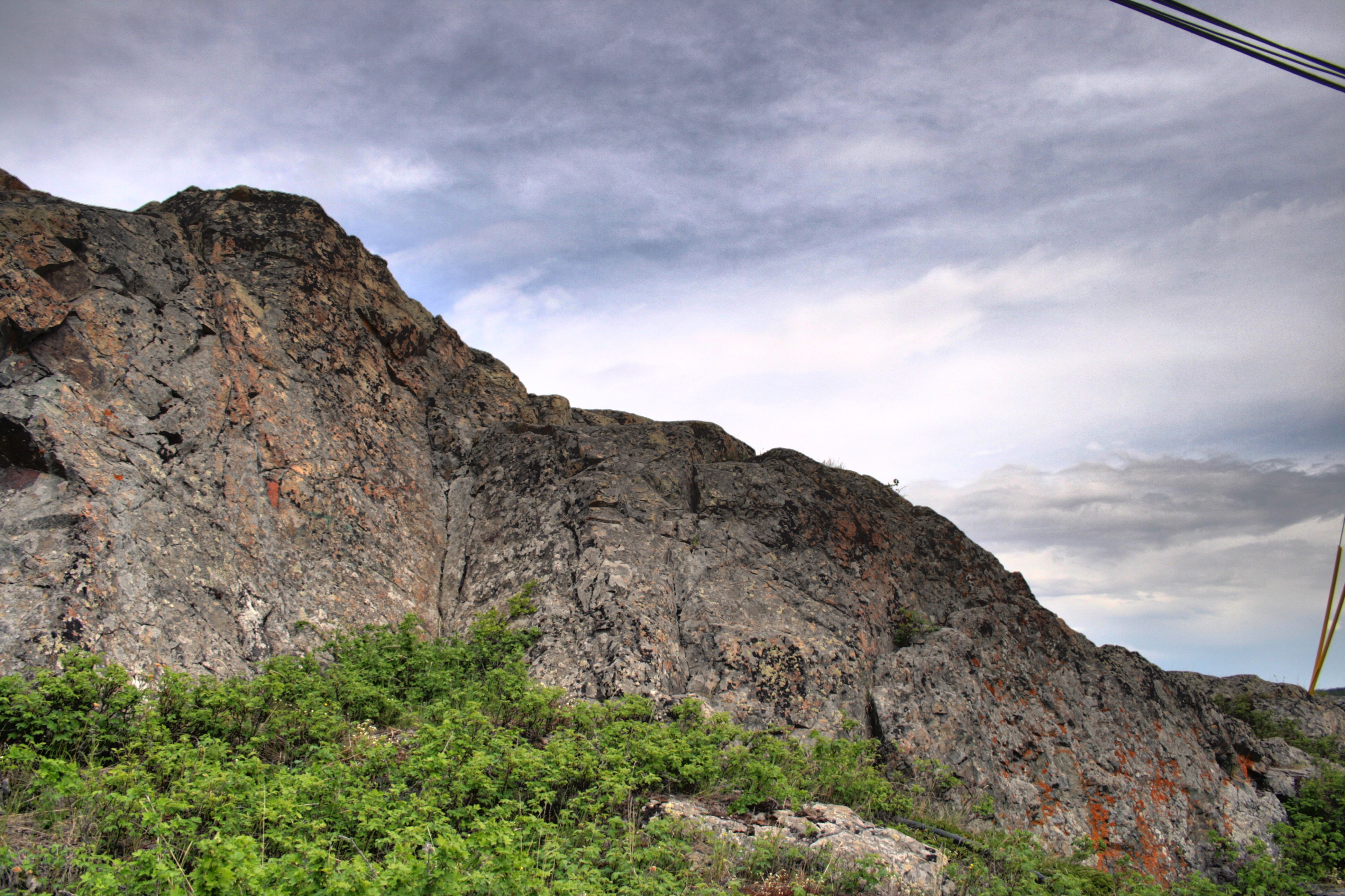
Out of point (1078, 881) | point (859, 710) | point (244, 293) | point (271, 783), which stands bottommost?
point (271, 783)

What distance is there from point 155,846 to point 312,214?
12.5m

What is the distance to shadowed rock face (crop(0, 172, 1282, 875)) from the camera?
8492 millimetres

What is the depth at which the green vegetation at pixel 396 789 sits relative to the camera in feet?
14.8

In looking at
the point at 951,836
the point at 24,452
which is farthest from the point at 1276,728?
the point at 24,452

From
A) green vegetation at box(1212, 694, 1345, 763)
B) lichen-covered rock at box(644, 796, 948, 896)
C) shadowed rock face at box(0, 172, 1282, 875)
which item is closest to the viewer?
A: lichen-covered rock at box(644, 796, 948, 896)

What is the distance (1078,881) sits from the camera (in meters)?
6.44

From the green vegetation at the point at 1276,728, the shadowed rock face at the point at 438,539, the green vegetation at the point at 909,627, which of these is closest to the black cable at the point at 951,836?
the shadowed rock face at the point at 438,539

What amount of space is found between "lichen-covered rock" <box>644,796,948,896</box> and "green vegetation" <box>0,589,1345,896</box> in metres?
0.14

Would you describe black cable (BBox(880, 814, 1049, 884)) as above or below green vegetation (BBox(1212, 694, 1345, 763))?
Result: below

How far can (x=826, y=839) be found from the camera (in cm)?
653

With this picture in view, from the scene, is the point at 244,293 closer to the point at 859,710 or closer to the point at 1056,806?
the point at 859,710

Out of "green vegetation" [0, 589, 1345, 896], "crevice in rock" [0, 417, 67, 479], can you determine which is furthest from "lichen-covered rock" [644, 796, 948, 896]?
"crevice in rock" [0, 417, 67, 479]

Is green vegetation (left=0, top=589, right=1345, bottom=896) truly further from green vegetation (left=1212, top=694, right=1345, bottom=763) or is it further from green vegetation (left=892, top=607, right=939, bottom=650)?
green vegetation (left=1212, top=694, right=1345, bottom=763)

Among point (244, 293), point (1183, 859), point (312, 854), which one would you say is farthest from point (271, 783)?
point (1183, 859)
